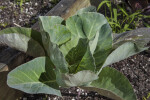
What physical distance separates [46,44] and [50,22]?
115mm

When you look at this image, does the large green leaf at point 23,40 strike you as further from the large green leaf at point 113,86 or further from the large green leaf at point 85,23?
the large green leaf at point 113,86

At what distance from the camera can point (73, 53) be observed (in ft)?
4.04

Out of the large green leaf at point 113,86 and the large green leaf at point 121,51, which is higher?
the large green leaf at point 121,51

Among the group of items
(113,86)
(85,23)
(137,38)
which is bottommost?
(113,86)

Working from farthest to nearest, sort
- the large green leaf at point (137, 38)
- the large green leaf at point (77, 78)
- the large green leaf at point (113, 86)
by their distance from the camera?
the large green leaf at point (137, 38) < the large green leaf at point (113, 86) < the large green leaf at point (77, 78)

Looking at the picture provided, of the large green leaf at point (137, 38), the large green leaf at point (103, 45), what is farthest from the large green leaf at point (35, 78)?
the large green leaf at point (137, 38)

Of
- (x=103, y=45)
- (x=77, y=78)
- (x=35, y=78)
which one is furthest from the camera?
(x=103, y=45)

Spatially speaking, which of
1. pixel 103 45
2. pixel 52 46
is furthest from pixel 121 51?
pixel 52 46

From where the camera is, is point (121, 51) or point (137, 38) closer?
point (121, 51)

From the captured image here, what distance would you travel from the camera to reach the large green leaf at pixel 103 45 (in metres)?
1.25

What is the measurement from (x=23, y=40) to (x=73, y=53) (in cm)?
26

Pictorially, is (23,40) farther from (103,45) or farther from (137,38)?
(137,38)

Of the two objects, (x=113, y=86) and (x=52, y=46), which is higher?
(x=52, y=46)

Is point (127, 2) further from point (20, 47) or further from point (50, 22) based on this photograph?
point (20, 47)
